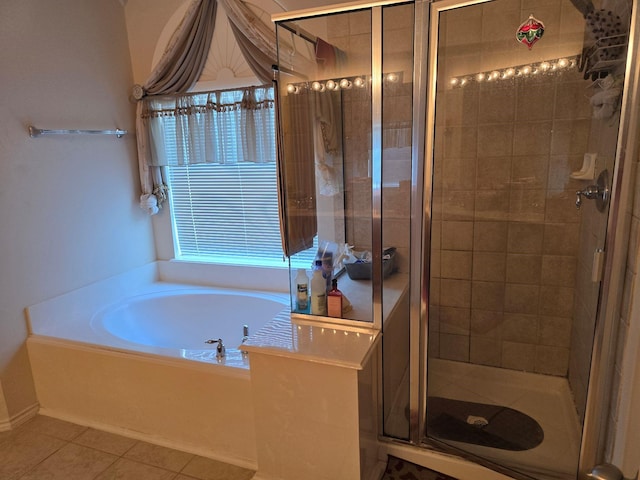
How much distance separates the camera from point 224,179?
306cm

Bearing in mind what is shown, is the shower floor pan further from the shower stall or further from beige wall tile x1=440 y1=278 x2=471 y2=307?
beige wall tile x1=440 y1=278 x2=471 y2=307

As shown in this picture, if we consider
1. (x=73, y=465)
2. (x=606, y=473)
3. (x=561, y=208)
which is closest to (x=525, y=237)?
(x=561, y=208)

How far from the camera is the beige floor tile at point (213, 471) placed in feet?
6.32

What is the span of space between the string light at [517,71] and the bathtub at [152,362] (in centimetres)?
146

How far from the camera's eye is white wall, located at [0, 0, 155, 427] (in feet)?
7.44

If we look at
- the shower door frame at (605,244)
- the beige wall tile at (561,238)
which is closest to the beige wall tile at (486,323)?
the beige wall tile at (561,238)

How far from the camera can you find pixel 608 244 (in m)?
Answer: 1.36

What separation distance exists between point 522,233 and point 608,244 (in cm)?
87

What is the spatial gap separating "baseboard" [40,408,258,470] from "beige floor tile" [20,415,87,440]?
2 centimetres

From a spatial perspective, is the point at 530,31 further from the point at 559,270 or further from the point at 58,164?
the point at 58,164

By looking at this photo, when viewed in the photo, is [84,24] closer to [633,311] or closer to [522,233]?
[522,233]

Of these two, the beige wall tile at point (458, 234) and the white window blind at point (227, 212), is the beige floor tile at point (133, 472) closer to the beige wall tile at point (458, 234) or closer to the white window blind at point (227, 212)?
the white window blind at point (227, 212)

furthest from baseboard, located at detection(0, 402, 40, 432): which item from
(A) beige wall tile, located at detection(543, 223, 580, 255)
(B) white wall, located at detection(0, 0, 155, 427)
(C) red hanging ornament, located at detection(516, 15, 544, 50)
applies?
(C) red hanging ornament, located at detection(516, 15, 544, 50)

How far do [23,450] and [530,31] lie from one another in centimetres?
318
